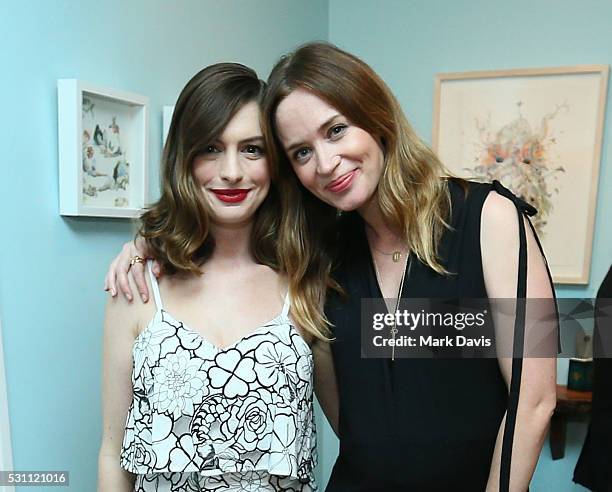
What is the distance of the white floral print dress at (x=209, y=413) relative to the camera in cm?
124

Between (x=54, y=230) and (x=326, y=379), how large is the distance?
2.24 feet

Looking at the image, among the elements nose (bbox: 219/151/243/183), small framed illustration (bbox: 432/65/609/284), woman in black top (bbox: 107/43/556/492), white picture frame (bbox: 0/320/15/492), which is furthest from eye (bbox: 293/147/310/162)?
small framed illustration (bbox: 432/65/609/284)

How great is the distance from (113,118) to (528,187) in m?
1.61

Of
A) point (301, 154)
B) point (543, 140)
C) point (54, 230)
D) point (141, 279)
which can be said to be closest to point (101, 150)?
point (54, 230)

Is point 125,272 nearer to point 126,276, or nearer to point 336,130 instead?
point 126,276

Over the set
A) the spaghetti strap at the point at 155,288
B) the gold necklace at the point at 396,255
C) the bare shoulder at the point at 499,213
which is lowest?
the spaghetti strap at the point at 155,288

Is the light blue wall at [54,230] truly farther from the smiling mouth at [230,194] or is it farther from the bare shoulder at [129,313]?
the smiling mouth at [230,194]

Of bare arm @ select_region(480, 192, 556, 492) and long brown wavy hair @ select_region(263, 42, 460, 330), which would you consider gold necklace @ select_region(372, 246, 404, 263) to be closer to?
long brown wavy hair @ select_region(263, 42, 460, 330)

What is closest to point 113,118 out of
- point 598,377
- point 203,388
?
point 203,388

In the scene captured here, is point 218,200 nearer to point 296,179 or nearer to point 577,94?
point 296,179

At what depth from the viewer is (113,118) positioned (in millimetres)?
1478

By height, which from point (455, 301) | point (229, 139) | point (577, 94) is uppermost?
point (577, 94)

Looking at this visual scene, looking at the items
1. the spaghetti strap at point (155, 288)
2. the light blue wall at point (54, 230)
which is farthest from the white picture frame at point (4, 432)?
the spaghetti strap at point (155, 288)

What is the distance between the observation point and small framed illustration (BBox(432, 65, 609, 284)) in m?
2.33
